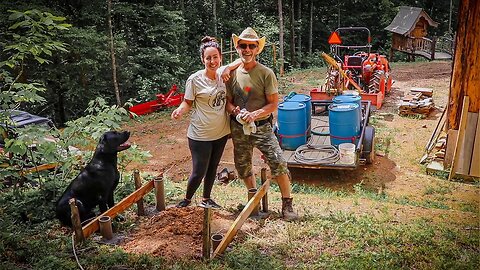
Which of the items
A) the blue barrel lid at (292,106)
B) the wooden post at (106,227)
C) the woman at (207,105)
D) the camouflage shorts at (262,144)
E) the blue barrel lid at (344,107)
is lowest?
the wooden post at (106,227)

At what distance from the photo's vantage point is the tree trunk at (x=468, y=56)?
22.2 feet

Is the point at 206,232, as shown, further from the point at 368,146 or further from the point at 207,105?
the point at 368,146

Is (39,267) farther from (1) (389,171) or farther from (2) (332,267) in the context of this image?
(1) (389,171)

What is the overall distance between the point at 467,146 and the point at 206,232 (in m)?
5.24

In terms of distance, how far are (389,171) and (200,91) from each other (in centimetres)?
489

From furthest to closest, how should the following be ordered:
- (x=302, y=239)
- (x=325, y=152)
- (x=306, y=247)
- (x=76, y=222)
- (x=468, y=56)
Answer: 1. (x=325, y=152)
2. (x=468, y=56)
3. (x=302, y=239)
4. (x=306, y=247)
5. (x=76, y=222)

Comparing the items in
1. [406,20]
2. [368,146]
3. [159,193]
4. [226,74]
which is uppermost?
[226,74]

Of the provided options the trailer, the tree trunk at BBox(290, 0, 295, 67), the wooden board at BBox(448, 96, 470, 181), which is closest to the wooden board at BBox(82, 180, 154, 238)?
the trailer

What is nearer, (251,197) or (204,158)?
(204,158)

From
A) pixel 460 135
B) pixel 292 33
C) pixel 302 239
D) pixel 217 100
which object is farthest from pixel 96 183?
pixel 292 33

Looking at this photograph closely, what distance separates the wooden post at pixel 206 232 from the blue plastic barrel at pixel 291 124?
12.9 feet

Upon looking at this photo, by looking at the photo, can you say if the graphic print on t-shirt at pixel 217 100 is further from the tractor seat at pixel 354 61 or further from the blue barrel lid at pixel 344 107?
the tractor seat at pixel 354 61

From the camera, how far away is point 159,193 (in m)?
4.44

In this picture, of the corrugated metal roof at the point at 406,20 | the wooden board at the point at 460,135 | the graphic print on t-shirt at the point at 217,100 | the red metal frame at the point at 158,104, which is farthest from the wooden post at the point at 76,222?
the corrugated metal roof at the point at 406,20
